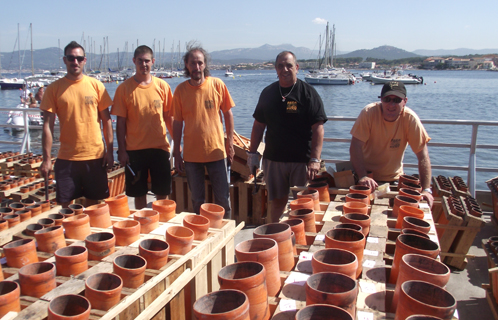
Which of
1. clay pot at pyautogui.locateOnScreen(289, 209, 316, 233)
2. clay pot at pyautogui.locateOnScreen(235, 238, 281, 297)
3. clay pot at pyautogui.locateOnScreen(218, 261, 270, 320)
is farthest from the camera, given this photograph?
clay pot at pyautogui.locateOnScreen(289, 209, 316, 233)

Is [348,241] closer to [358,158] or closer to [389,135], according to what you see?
[358,158]

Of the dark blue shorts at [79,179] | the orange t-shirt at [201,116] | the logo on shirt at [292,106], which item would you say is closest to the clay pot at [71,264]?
the dark blue shorts at [79,179]

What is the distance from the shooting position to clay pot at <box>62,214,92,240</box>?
8.55 ft

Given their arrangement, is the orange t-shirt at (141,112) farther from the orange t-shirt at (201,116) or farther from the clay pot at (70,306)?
the clay pot at (70,306)

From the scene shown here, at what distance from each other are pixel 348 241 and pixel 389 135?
1.93 meters

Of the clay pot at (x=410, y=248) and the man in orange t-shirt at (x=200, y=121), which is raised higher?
the man in orange t-shirt at (x=200, y=121)

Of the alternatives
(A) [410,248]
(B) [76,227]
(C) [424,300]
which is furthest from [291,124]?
(C) [424,300]

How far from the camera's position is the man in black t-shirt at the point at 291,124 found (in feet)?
12.6

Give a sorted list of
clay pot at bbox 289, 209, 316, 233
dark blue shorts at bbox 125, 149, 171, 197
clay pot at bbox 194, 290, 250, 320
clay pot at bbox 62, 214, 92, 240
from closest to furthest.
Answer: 1. clay pot at bbox 194, 290, 250, 320
2. clay pot at bbox 62, 214, 92, 240
3. clay pot at bbox 289, 209, 316, 233
4. dark blue shorts at bbox 125, 149, 171, 197

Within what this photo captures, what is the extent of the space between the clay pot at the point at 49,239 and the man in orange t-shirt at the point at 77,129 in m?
1.62

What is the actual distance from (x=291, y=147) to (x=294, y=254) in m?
1.69

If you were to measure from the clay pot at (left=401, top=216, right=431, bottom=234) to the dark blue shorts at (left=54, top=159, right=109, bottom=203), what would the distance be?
3014 mm

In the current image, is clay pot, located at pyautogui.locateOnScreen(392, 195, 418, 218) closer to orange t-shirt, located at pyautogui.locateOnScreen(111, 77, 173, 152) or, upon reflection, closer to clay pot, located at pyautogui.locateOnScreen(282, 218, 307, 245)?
clay pot, located at pyautogui.locateOnScreen(282, 218, 307, 245)

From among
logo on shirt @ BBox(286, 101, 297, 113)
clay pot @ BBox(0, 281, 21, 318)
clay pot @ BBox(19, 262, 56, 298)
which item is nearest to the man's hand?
logo on shirt @ BBox(286, 101, 297, 113)
